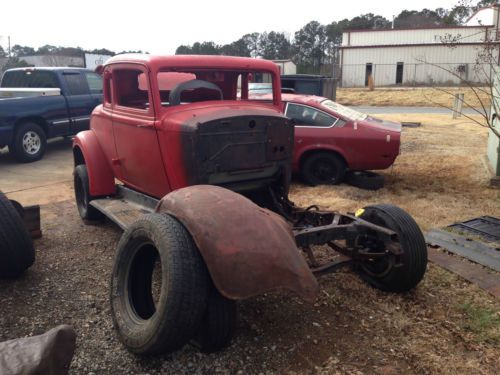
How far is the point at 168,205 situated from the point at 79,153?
3.45 metres

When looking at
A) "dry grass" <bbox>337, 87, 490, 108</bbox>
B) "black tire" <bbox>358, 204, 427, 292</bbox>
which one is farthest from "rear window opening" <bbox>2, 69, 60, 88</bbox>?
"dry grass" <bbox>337, 87, 490, 108</bbox>

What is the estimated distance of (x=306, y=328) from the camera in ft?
11.4

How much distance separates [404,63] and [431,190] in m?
34.1

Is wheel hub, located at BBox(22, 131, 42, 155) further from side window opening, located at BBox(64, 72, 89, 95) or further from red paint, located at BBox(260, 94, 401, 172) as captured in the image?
red paint, located at BBox(260, 94, 401, 172)

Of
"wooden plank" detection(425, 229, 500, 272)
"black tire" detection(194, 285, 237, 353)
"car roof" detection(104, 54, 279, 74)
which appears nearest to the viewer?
"black tire" detection(194, 285, 237, 353)

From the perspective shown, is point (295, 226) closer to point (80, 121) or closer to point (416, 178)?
point (416, 178)

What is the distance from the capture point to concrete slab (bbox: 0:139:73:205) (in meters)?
7.63

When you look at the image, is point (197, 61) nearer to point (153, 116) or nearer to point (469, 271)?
point (153, 116)

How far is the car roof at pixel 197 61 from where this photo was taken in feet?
14.5

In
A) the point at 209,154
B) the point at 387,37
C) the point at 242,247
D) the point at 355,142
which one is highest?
the point at 387,37

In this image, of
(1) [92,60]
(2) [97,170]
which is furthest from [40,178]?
(1) [92,60]

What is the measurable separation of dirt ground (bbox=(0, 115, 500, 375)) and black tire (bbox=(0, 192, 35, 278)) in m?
0.16

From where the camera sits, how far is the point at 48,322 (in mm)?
3592

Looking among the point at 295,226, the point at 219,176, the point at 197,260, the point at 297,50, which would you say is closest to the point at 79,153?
the point at 219,176
